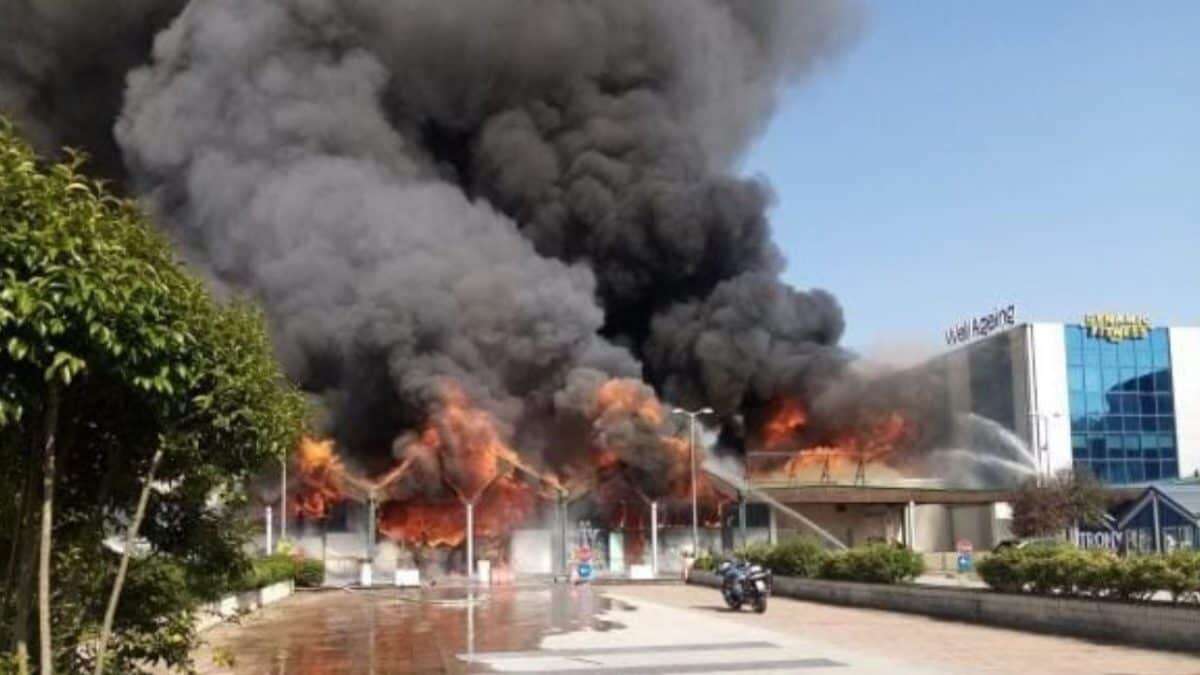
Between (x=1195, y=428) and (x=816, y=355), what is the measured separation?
926 inches

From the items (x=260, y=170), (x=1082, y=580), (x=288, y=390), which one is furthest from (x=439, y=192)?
(x=288, y=390)

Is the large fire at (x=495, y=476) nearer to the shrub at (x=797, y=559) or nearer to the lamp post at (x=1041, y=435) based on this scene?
the shrub at (x=797, y=559)

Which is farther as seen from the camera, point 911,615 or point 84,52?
point 84,52

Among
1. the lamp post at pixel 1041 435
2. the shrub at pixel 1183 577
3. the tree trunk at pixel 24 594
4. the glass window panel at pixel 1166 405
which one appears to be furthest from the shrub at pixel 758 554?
the glass window panel at pixel 1166 405

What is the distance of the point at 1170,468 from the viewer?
68188mm

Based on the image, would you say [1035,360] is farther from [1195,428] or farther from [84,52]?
[84,52]

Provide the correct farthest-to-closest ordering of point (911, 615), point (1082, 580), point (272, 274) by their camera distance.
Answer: point (272, 274), point (911, 615), point (1082, 580)

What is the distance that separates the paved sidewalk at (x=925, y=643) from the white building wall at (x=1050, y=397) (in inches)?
1695

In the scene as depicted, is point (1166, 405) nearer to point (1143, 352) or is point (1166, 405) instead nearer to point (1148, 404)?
point (1148, 404)

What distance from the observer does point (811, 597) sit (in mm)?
30344

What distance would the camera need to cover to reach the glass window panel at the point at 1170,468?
6769cm

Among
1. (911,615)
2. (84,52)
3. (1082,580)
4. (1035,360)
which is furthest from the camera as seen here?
(1035,360)

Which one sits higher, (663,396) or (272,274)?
(272,274)

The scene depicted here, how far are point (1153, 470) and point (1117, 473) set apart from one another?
2339 mm
